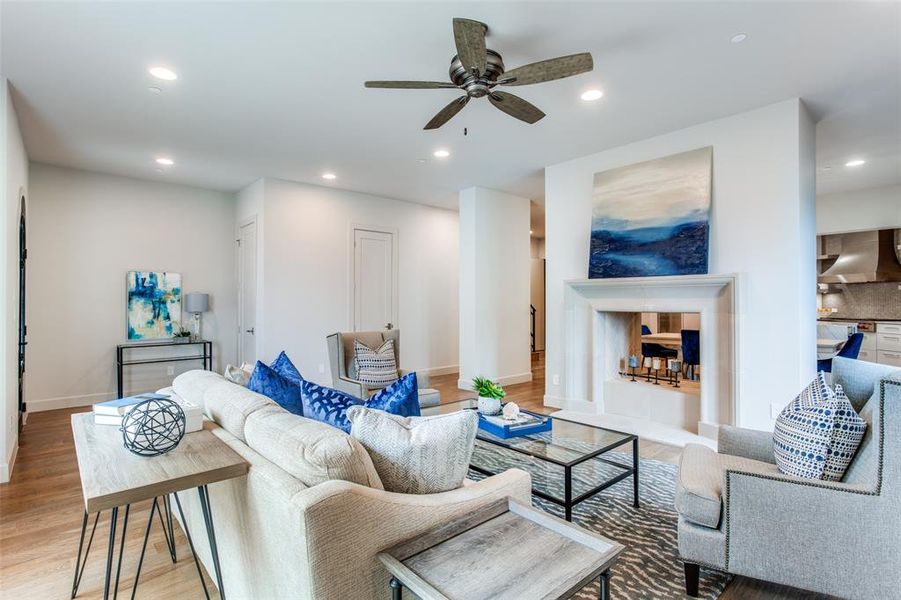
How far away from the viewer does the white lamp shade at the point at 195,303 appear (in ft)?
19.0

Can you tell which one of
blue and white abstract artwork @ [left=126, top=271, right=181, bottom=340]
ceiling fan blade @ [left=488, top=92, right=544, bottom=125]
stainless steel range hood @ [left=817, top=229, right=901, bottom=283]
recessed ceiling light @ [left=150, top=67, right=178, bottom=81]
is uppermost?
recessed ceiling light @ [left=150, top=67, right=178, bottom=81]

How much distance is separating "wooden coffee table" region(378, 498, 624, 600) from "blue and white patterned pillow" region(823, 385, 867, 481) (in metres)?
1.10

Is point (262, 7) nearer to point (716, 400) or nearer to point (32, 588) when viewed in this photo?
point (32, 588)

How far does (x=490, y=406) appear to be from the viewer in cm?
291

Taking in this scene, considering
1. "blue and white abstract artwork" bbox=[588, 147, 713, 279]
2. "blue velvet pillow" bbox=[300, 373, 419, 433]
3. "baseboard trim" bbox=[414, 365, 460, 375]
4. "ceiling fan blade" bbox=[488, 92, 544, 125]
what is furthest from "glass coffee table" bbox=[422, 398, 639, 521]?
"baseboard trim" bbox=[414, 365, 460, 375]

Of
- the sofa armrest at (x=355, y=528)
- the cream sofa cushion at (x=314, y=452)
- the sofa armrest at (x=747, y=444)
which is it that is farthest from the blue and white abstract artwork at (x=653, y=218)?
the cream sofa cushion at (x=314, y=452)

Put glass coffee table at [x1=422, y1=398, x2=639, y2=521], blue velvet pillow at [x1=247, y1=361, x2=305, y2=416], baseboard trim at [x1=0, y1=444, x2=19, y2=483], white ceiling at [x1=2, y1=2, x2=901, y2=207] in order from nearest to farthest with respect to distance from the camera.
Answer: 1. blue velvet pillow at [x1=247, y1=361, x2=305, y2=416]
2. glass coffee table at [x1=422, y1=398, x2=639, y2=521]
3. white ceiling at [x1=2, y1=2, x2=901, y2=207]
4. baseboard trim at [x1=0, y1=444, x2=19, y2=483]

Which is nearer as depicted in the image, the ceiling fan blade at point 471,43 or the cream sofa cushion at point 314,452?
the cream sofa cushion at point 314,452

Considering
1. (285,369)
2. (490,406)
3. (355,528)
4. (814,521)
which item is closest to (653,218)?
(490,406)

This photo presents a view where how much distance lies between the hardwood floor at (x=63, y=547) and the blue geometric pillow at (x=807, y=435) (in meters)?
0.56

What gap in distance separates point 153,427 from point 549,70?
2476 mm

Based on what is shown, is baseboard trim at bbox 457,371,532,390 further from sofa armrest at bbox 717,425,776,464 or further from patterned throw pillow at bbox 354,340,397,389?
sofa armrest at bbox 717,425,776,464

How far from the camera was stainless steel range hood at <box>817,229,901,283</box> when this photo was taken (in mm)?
5949

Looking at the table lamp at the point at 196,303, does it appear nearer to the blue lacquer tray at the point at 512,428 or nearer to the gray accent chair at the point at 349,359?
the gray accent chair at the point at 349,359
